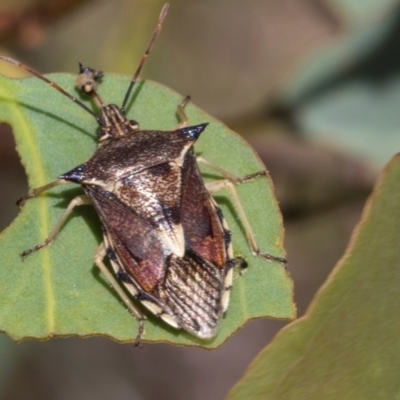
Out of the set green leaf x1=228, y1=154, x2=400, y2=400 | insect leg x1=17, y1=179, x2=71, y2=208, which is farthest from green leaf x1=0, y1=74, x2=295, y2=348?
green leaf x1=228, y1=154, x2=400, y2=400

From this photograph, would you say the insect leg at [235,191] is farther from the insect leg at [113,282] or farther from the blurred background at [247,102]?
the blurred background at [247,102]

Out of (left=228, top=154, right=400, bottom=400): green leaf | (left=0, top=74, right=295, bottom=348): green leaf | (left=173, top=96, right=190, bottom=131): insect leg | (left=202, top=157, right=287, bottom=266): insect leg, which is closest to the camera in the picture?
(left=228, top=154, right=400, bottom=400): green leaf

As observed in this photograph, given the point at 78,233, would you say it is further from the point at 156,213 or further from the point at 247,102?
the point at 247,102

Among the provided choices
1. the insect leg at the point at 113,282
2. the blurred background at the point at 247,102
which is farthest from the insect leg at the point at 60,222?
the blurred background at the point at 247,102

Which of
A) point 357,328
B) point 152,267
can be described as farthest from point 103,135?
point 357,328

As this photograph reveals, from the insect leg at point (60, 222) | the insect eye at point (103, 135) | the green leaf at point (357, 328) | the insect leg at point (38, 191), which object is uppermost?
the insect eye at point (103, 135)

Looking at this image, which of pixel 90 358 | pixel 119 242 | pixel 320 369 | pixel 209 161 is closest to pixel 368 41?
pixel 209 161

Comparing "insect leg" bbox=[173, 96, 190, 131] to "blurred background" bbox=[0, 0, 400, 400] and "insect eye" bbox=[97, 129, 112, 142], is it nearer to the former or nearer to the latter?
"insect eye" bbox=[97, 129, 112, 142]
